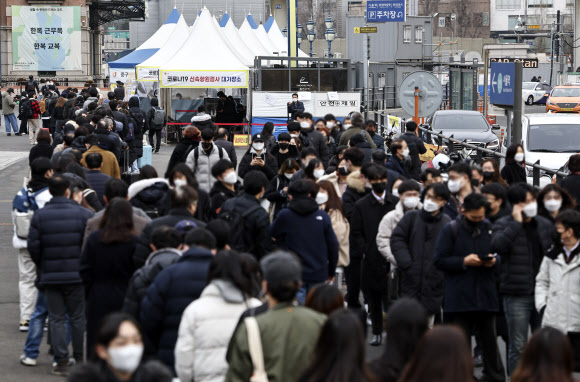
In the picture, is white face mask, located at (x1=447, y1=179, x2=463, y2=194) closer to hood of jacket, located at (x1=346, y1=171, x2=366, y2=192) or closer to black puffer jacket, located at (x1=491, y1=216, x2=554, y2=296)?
black puffer jacket, located at (x1=491, y1=216, x2=554, y2=296)

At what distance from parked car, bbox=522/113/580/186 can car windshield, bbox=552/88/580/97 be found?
34.5 m

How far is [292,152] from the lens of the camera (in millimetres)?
14562

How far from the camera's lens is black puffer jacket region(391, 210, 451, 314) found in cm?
866

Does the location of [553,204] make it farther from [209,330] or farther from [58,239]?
[58,239]

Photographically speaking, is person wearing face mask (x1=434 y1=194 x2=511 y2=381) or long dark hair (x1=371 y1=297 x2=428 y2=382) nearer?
long dark hair (x1=371 y1=297 x2=428 y2=382)

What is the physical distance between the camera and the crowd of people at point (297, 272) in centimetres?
457

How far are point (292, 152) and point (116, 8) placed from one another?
52.4 meters

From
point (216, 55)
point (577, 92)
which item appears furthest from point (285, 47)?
point (577, 92)

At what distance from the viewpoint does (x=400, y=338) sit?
4.65 meters

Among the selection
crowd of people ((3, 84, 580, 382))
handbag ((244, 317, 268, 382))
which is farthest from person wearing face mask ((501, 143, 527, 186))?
handbag ((244, 317, 268, 382))

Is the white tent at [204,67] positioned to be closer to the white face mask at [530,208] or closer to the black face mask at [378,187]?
the black face mask at [378,187]

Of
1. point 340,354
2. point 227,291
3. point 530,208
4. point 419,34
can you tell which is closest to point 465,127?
point 530,208

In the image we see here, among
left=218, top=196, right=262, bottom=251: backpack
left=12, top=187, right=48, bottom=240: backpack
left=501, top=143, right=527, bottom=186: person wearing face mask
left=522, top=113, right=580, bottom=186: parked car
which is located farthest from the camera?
left=522, top=113, right=580, bottom=186: parked car

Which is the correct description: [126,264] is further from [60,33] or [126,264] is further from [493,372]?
[60,33]
